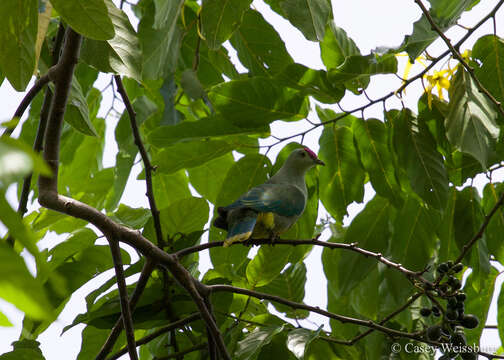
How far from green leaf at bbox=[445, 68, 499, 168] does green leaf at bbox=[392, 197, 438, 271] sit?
598mm

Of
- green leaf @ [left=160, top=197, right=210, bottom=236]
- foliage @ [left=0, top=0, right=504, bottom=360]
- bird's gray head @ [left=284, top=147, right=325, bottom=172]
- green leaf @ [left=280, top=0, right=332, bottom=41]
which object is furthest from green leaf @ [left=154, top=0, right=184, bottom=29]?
bird's gray head @ [left=284, top=147, right=325, bottom=172]

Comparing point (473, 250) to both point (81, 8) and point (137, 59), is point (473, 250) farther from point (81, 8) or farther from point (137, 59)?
point (81, 8)

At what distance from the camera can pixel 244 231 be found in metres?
2.75

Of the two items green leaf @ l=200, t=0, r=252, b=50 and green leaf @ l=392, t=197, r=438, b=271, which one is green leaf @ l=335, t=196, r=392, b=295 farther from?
green leaf @ l=200, t=0, r=252, b=50

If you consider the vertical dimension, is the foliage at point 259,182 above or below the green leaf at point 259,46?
below

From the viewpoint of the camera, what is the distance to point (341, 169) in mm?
2996

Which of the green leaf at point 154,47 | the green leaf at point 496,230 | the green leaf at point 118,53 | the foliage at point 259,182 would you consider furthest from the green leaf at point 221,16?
the green leaf at point 496,230

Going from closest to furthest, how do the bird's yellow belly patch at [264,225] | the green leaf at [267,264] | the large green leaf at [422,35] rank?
the large green leaf at [422,35]
the green leaf at [267,264]
the bird's yellow belly patch at [264,225]

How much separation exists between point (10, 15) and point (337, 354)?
5.52ft

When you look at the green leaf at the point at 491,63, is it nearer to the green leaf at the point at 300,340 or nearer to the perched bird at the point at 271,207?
the perched bird at the point at 271,207

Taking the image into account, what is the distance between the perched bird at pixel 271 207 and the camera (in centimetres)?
285

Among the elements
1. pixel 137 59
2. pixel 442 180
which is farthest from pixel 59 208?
pixel 442 180

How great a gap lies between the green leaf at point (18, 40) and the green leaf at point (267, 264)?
1362mm

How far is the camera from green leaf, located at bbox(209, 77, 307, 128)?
273cm
